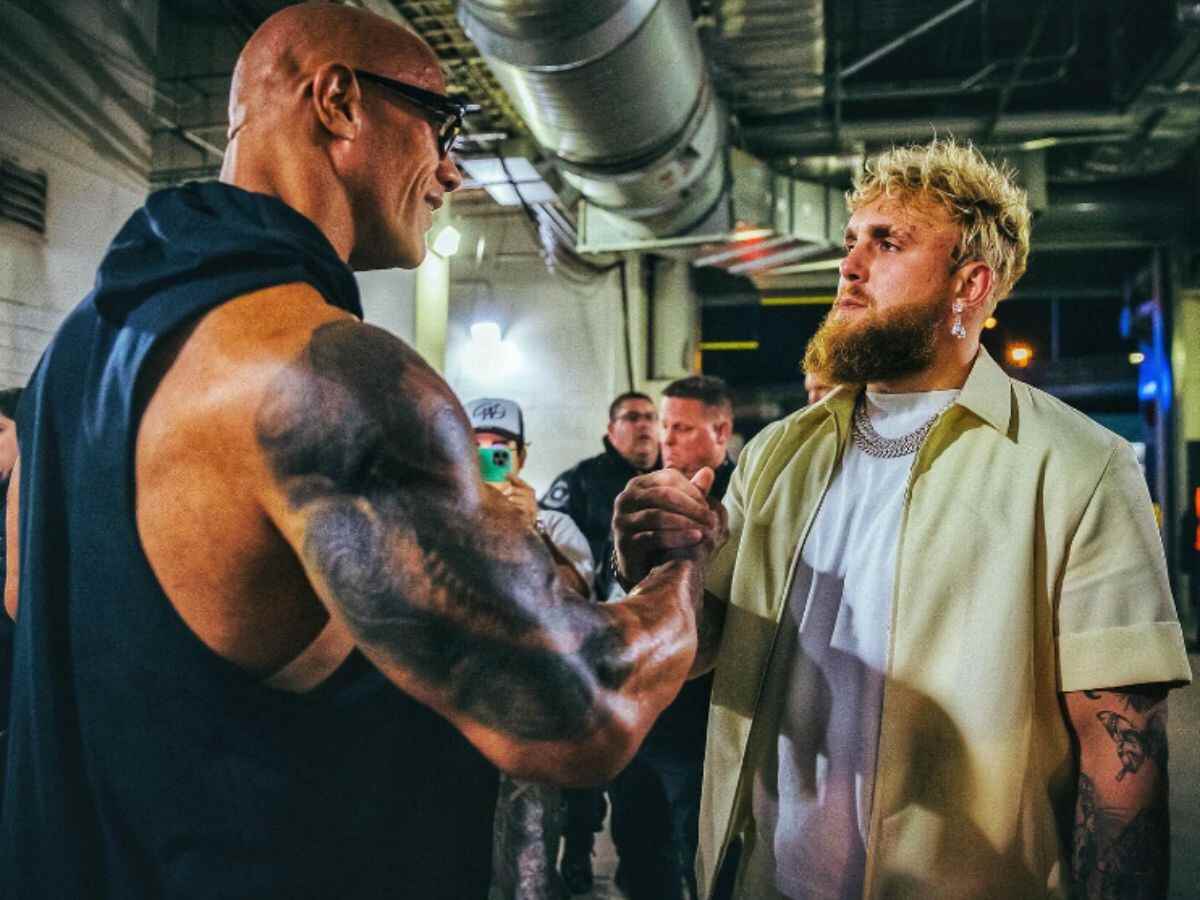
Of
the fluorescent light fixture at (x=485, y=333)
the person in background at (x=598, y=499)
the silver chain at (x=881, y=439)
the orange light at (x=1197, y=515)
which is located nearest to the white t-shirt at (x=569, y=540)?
the person in background at (x=598, y=499)

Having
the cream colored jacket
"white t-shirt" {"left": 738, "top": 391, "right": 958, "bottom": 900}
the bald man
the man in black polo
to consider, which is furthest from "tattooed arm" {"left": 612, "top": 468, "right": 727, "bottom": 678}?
the man in black polo

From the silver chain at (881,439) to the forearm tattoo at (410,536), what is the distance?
115 cm

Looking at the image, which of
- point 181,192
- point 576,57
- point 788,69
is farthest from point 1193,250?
point 181,192

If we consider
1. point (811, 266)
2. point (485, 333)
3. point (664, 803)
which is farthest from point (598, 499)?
point (485, 333)

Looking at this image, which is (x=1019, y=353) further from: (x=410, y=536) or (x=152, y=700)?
(x=152, y=700)

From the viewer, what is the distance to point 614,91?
4.44 meters

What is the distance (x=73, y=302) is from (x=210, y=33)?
10.2 feet

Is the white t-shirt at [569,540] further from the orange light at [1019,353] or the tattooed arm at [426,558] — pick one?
the orange light at [1019,353]

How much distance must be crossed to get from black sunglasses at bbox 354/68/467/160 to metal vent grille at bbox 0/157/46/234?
4.12 metres

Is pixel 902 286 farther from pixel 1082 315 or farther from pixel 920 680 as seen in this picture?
pixel 1082 315

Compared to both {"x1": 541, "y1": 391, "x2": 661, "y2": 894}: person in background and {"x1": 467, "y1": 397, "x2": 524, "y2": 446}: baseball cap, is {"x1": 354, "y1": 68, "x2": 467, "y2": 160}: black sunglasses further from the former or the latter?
{"x1": 467, "y1": 397, "x2": 524, "y2": 446}: baseball cap

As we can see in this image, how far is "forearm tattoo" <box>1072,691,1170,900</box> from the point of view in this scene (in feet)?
4.95

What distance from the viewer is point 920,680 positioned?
1.65m

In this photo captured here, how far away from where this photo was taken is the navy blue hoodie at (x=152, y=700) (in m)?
1.05
